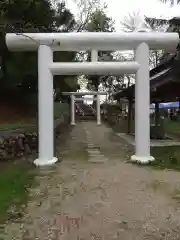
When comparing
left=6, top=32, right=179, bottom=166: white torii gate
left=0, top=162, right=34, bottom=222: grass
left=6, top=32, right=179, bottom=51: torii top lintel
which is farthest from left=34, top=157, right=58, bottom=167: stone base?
left=6, top=32, right=179, bottom=51: torii top lintel

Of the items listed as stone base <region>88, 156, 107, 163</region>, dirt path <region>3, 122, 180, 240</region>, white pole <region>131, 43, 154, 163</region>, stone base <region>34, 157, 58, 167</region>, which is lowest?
dirt path <region>3, 122, 180, 240</region>

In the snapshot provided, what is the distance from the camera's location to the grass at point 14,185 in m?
6.04

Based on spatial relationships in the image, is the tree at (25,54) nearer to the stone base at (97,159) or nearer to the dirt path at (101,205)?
the stone base at (97,159)

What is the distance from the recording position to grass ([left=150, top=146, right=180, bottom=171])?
9856mm

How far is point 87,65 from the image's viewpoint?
1017cm

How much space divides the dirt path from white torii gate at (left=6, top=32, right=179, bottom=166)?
0.92 m

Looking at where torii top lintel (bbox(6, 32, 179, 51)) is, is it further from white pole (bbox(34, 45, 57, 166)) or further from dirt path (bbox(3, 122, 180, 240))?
dirt path (bbox(3, 122, 180, 240))

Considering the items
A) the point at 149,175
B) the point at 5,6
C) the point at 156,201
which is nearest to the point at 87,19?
the point at 5,6

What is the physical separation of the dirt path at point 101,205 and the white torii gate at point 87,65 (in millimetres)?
922

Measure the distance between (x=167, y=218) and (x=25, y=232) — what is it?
192 cm

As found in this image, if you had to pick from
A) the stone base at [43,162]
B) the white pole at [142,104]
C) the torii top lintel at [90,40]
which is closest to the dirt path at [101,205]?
the stone base at [43,162]

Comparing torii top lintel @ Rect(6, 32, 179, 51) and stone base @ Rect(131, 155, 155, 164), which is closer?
torii top lintel @ Rect(6, 32, 179, 51)

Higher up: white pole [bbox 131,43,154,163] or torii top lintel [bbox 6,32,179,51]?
torii top lintel [bbox 6,32,179,51]

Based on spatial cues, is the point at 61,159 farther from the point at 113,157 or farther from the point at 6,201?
the point at 6,201
